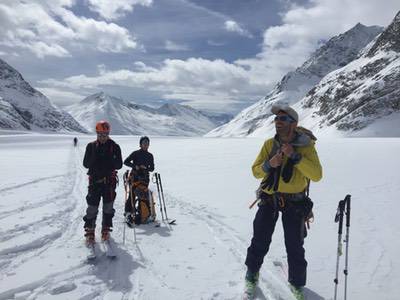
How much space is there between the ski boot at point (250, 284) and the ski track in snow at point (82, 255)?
0.14 m

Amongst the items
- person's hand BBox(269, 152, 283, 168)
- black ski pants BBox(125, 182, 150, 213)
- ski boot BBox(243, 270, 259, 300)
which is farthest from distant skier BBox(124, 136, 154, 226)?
person's hand BBox(269, 152, 283, 168)

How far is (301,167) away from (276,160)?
1.24 feet

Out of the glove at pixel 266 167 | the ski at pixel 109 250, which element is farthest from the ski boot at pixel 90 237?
the glove at pixel 266 167

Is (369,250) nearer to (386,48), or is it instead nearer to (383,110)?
(383,110)

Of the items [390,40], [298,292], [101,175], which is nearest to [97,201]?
[101,175]

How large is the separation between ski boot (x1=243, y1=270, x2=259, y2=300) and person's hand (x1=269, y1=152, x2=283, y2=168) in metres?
1.98

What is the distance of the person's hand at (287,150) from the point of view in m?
5.29

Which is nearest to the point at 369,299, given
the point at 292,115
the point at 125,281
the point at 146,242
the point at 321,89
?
the point at 292,115

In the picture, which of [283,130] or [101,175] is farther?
[101,175]

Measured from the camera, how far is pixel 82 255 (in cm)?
784

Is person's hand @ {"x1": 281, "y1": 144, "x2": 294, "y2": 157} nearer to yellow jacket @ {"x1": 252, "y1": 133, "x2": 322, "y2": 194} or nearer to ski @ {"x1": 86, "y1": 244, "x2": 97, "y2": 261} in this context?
yellow jacket @ {"x1": 252, "y1": 133, "x2": 322, "y2": 194}

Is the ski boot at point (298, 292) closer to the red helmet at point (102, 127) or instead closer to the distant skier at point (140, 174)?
the red helmet at point (102, 127)

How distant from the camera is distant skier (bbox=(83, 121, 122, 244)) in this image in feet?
27.7

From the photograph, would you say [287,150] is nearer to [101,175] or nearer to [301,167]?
[301,167]
